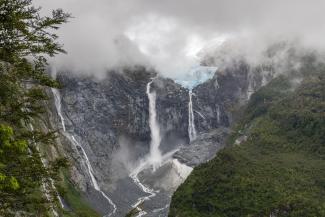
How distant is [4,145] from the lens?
18.5 metres

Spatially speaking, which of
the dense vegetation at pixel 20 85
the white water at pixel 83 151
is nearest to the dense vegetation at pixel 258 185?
the white water at pixel 83 151

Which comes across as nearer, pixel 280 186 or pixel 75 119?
pixel 280 186

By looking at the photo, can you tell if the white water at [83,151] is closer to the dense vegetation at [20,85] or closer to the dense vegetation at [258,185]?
the dense vegetation at [258,185]

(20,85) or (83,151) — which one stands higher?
(20,85)

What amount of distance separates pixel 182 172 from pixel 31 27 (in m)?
171

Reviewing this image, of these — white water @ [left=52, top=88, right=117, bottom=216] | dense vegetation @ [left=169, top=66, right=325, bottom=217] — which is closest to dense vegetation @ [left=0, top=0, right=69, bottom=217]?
dense vegetation @ [left=169, top=66, right=325, bottom=217]

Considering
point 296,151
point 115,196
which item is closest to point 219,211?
point 115,196

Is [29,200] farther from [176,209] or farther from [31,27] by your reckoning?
[176,209]

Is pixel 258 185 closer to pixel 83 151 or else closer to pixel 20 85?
pixel 83 151

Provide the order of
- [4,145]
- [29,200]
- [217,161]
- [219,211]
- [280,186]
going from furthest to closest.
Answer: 1. [217,161]
2. [280,186]
3. [219,211]
4. [29,200]
5. [4,145]

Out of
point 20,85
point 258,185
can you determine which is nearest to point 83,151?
point 258,185

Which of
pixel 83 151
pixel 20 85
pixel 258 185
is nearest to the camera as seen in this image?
pixel 20 85

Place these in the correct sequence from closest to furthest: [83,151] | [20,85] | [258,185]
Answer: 1. [20,85]
2. [258,185]
3. [83,151]

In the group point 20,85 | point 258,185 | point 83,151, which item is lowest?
point 258,185
